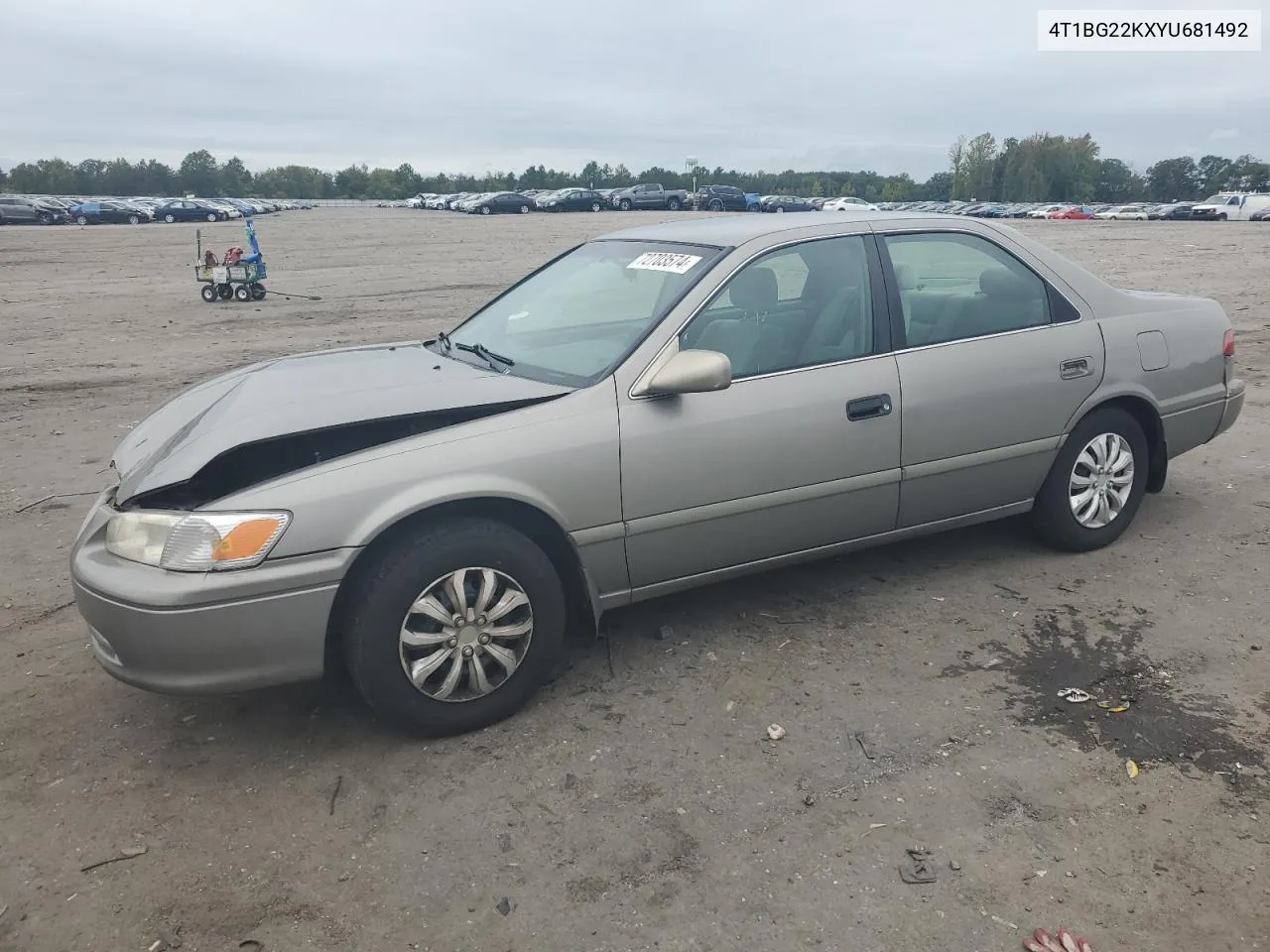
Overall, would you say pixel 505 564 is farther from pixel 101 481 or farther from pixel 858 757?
pixel 101 481

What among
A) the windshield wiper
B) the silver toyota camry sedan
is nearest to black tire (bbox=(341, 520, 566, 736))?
the silver toyota camry sedan

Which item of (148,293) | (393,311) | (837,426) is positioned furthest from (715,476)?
(148,293)

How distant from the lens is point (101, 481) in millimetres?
6223

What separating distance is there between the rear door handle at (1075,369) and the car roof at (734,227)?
953mm

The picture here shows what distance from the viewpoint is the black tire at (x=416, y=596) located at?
3111 mm

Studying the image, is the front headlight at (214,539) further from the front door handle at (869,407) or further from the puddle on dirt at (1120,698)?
the puddle on dirt at (1120,698)

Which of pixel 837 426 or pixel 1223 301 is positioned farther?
pixel 1223 301

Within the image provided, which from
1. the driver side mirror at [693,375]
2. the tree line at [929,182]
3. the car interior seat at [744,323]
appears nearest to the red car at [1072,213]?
the tree line at [929,182]

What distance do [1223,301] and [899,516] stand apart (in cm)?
1220

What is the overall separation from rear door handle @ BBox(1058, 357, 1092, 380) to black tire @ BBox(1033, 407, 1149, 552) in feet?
0.75

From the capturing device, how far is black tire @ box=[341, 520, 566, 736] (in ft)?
10.2

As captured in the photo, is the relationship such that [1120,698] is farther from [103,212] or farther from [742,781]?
[103,212]

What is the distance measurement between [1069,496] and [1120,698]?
1.36 meters

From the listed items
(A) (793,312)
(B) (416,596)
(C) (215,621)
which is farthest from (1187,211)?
(C) (215,621)
